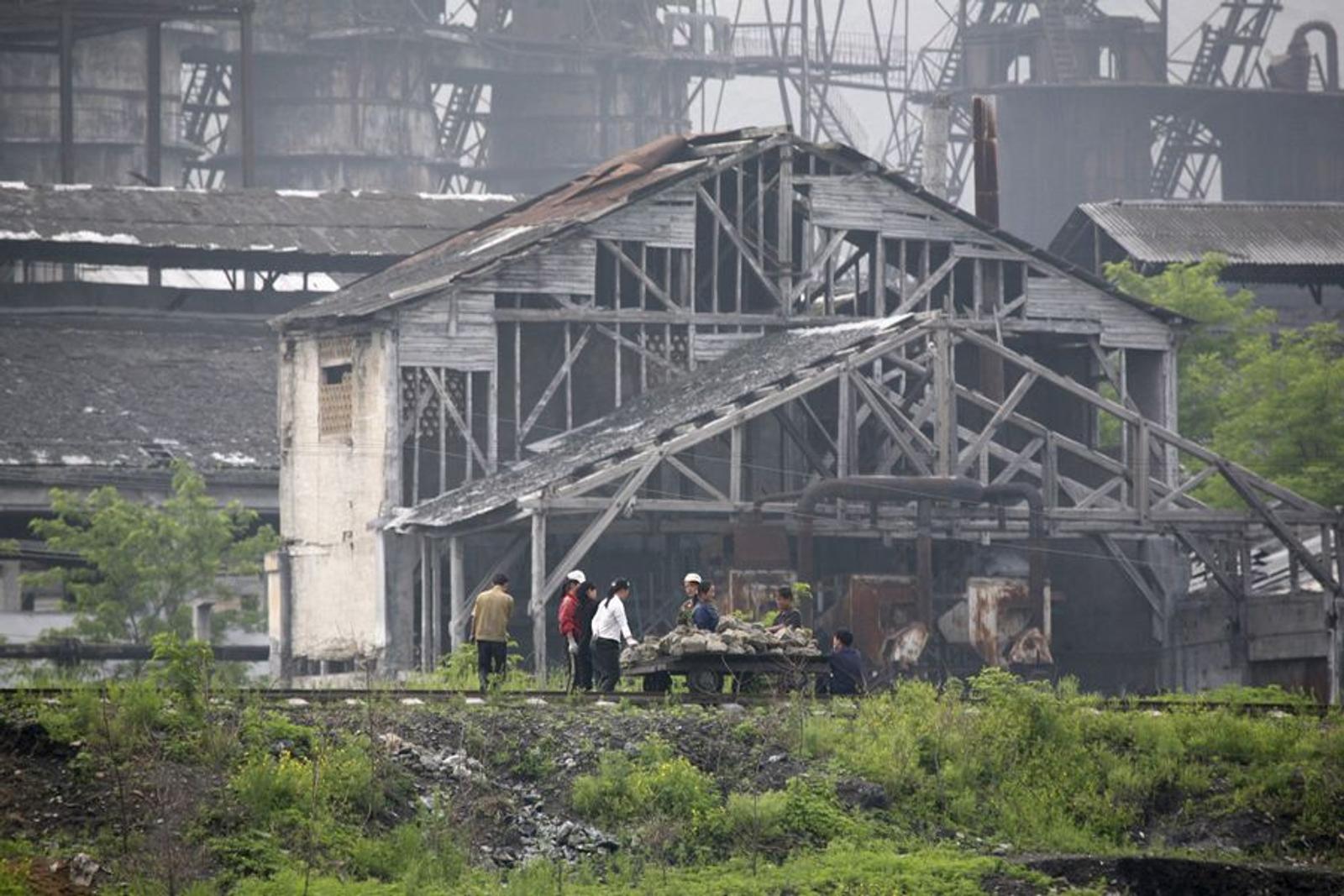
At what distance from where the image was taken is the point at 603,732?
24000mm

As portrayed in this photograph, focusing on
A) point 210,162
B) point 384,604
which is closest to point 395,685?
point 384,604

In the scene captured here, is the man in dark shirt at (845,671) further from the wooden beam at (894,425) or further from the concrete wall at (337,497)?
the concrete wall at (337,497)

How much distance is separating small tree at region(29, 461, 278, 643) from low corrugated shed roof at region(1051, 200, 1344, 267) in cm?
2262

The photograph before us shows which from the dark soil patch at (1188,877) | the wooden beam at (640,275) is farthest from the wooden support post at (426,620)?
the dark soil patch at (1188,877)

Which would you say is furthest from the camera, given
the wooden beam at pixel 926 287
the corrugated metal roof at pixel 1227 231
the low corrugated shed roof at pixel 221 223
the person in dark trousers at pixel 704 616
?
the corrugated metal roof at pixel 1227 231

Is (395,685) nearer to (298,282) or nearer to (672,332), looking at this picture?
(672,332)

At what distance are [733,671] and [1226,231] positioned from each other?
3958cm

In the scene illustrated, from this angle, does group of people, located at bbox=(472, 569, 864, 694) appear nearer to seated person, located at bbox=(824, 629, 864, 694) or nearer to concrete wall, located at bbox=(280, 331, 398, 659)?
seated person, located at bbox=(824, 629, 864, 694)

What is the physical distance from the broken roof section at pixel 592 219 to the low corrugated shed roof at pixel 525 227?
27mm

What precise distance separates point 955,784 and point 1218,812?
226 cm

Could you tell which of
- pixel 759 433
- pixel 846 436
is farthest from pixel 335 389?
pixel 846 436

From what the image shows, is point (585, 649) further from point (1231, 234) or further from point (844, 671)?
point (1231, 234)

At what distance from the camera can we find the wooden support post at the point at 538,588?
35125 millimetres

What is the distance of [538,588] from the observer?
1405 inches
